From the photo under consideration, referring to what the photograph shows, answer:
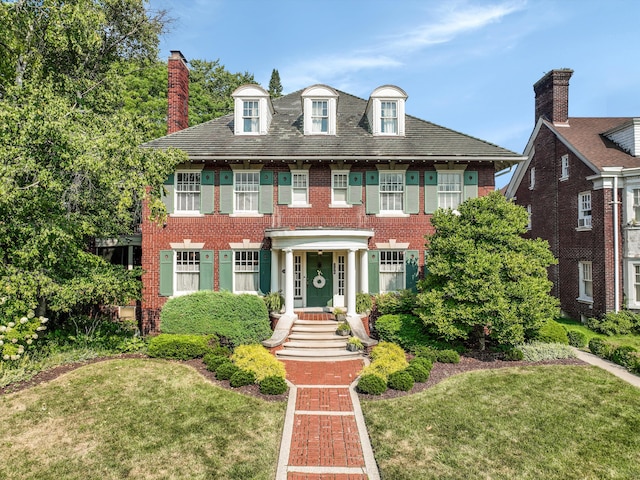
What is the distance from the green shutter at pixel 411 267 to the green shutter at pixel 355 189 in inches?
122

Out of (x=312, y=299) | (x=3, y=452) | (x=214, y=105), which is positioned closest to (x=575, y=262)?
(x=312, y=299)

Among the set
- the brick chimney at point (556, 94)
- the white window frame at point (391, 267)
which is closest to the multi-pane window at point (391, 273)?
the white window frame at point (391, 267)

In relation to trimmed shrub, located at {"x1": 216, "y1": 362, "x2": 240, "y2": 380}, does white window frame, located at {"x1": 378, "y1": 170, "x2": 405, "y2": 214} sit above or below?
above

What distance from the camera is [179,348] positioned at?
1201 cm

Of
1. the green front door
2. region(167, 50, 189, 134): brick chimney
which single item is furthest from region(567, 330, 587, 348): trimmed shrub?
region(167, 50, 189, 134): brick chimney

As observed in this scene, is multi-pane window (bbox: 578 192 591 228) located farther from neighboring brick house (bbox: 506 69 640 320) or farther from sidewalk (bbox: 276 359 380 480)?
sidewalk (bbox: 276 359 380 480)

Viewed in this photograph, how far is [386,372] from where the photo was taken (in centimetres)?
1023

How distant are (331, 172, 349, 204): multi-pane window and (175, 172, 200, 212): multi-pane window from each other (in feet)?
19.2

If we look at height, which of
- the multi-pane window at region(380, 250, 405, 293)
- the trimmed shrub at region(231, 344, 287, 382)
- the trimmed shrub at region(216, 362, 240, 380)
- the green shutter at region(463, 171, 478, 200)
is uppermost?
the green shutter at region(463, 171, 478, 200)

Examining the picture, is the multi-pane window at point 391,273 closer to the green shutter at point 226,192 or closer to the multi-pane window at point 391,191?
the multi-pane window at point 391,191

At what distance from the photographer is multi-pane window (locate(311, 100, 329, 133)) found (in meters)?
16.7

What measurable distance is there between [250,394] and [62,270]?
8.07 m

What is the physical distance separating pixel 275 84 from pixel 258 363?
44114 millimetres

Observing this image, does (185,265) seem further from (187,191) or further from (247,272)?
(187,191)
